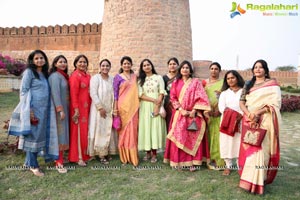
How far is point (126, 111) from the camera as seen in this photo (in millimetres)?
3486

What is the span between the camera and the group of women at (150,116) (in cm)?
A: 264

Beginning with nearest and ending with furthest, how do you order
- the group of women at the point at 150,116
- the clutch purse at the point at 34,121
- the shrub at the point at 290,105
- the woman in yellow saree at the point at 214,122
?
the group of women at the point at 150,116
the clutch purse at the point at 34,121
the woman in yellow saree at the point at 214,122
the shrub at the point at 290,105

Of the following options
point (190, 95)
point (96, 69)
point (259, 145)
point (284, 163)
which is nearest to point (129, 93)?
point (190, 95)

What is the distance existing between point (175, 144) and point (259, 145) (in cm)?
104

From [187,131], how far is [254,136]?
34.3 inches

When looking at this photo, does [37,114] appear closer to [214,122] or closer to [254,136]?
[214,122]

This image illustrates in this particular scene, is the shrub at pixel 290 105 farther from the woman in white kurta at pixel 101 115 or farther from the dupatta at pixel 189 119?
the woman in white kurta at pixel 101 115

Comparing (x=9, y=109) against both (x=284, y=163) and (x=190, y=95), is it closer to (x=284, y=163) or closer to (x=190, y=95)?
(x=190, y=95)

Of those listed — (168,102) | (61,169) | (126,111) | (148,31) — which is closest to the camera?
(61,169)

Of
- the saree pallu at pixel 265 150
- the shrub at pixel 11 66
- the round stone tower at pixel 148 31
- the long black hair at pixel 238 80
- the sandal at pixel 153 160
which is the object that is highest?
the round stone tower at pixel 148 31

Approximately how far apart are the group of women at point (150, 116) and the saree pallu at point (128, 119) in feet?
0.04

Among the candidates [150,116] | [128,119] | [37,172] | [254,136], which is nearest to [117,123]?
[128,119]

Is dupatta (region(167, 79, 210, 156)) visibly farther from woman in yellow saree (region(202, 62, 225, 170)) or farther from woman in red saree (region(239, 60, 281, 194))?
woman in red saree (region(239, 60, 281, 194))

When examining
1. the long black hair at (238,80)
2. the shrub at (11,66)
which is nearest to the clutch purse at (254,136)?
the long black hair at (238,80)
